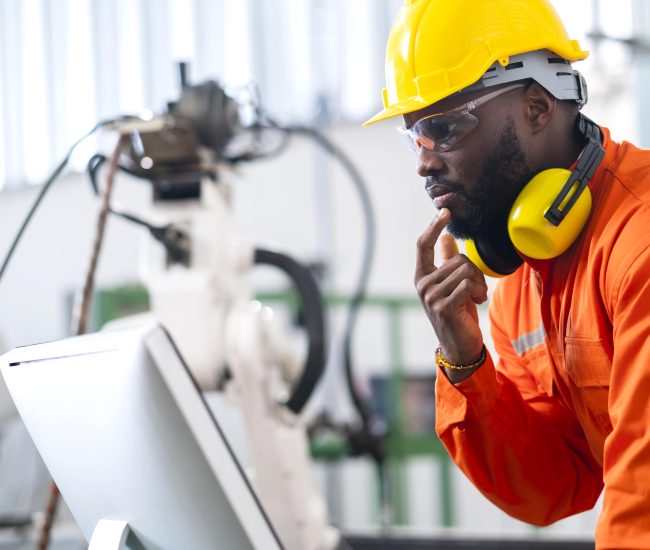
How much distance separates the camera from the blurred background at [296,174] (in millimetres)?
3682

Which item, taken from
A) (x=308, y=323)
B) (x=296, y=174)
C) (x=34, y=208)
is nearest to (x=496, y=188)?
(x=34, y=208)

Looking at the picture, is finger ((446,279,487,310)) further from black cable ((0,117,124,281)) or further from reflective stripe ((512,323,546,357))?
black cable ((0,117,124,281))

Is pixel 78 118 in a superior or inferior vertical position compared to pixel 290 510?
superior

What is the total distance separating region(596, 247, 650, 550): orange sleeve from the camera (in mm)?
920

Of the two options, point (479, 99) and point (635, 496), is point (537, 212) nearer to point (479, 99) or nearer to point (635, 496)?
point (479, 99)

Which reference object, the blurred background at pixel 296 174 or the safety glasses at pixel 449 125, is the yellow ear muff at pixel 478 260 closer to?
the safety glasses at pixel 449 125

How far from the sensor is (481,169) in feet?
4.02

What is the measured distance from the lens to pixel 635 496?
3.02 ft

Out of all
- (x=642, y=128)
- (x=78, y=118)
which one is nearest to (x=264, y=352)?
(x=642, y=128)

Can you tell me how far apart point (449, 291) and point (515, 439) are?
36 cm

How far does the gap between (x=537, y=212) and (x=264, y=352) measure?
1.25 metres

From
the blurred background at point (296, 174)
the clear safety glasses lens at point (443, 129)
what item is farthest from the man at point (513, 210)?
the blurred background at point (296, 174)

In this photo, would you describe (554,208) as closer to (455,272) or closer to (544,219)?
(544,219)

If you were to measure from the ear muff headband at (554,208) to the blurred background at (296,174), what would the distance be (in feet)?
7.49
